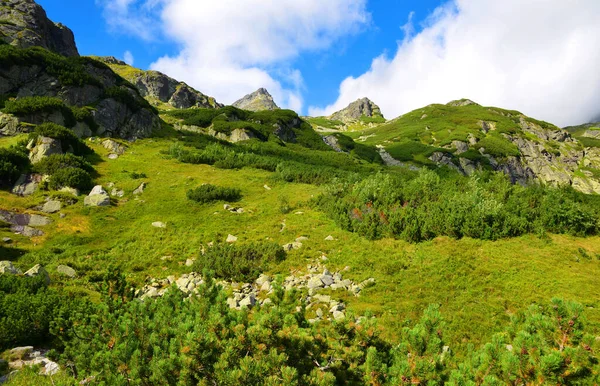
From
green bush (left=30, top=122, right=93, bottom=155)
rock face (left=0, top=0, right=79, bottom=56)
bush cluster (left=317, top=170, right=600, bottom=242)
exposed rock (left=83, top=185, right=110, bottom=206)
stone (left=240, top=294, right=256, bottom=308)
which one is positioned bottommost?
stone (left=240, top=294, right=256, bottom=308)

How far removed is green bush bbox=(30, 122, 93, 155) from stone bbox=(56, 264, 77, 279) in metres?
20.4

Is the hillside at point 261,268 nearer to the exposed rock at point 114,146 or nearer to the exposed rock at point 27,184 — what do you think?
the exposed rock at point 27,184

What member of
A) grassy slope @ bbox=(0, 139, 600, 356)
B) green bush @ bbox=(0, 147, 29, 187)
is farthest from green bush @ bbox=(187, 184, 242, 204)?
green bush @ bbox=(0, 147, 29, 187)

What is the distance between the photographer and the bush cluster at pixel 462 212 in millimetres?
16219

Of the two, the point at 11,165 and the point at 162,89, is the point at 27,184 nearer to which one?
the point at 11,165

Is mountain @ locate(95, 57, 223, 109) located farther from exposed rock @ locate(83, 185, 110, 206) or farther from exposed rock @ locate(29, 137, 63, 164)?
exposed rock @ locate(83, 185, 110, 206)

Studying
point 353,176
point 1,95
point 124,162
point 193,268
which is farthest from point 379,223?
point 1,95

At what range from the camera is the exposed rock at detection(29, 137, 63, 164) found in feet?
90.0

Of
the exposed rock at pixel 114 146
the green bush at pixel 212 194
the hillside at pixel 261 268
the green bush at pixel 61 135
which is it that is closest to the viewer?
the hillside at pixel 261 268

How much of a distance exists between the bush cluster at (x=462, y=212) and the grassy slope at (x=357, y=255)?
2.45ft

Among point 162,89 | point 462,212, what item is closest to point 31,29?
point 162,89

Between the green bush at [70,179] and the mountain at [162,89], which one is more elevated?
the mountain at [162,89]

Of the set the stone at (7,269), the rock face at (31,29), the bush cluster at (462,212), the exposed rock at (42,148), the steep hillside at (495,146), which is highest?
the rock face at (31,29)

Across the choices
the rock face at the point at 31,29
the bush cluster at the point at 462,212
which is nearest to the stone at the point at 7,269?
the bush cluster at the point at 462,212
